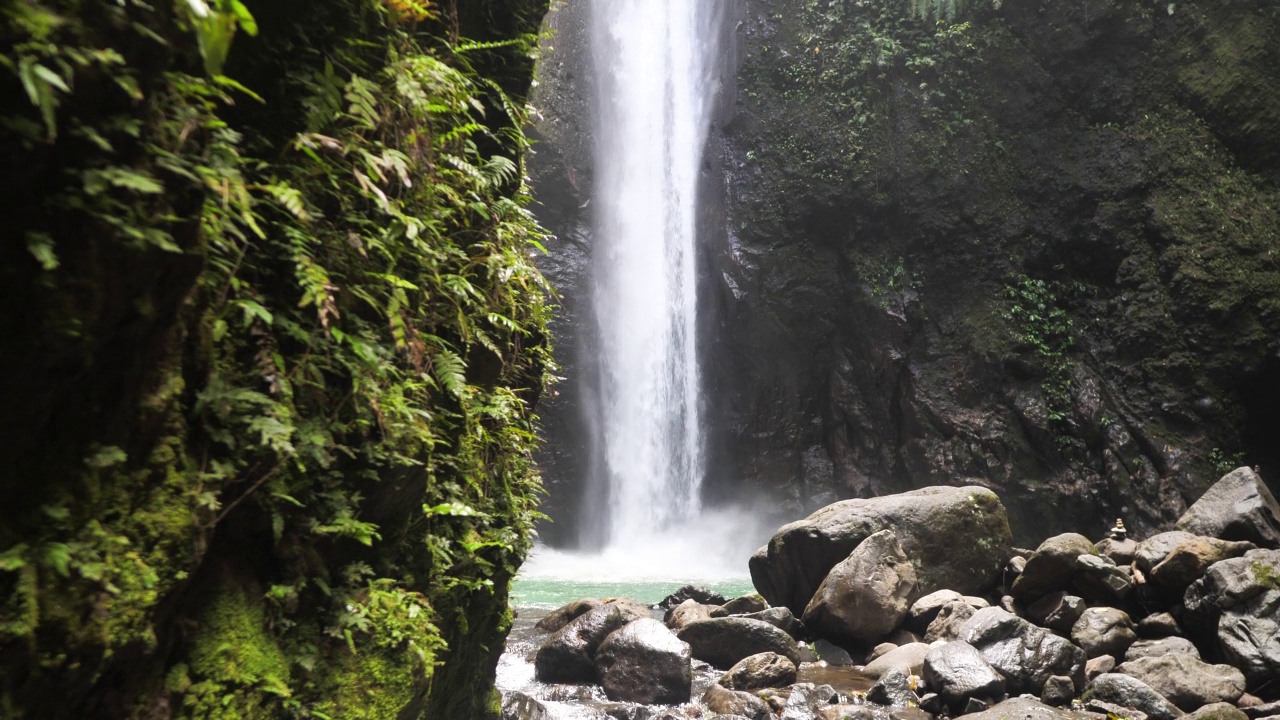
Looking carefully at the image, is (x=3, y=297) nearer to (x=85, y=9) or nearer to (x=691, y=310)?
(x=85, y=9)

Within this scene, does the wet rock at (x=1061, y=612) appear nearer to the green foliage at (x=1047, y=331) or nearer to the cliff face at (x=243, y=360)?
the cliff face at (x=243, y=360)

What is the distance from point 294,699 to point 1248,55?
19056mm

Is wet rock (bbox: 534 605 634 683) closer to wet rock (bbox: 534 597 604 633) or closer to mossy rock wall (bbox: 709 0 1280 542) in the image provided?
wet rock (bbox: 534 597 604 633)

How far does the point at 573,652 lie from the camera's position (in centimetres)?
723

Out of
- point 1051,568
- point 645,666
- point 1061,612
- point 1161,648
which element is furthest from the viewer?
point 1051,568

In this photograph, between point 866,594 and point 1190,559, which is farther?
point 866,594

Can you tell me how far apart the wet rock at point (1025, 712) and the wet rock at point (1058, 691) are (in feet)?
0.80

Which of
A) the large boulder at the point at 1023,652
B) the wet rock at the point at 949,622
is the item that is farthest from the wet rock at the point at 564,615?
the large boulder at the point at 1023,652

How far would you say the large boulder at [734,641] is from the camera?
7906 mm

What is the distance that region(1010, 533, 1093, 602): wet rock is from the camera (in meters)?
8.20

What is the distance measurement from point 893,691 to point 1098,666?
1.95 metres

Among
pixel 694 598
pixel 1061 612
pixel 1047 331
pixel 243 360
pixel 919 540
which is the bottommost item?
pixel 694 598

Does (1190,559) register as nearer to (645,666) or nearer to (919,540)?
(919,540)

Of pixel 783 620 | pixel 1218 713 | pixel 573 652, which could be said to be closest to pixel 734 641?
pixel 783 620
